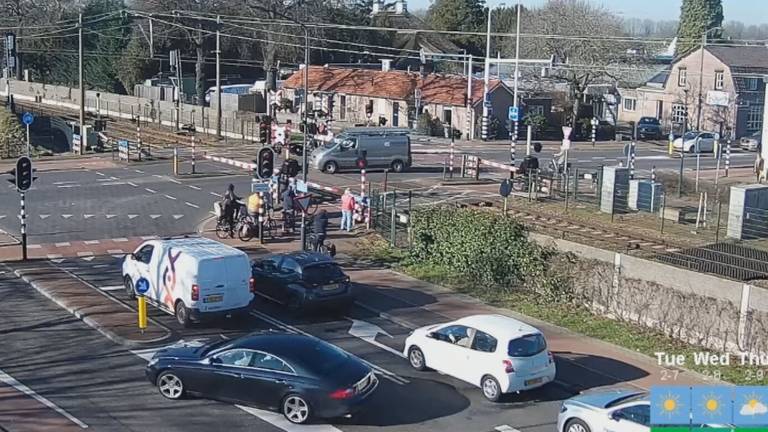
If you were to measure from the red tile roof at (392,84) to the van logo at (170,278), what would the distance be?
40871 mm

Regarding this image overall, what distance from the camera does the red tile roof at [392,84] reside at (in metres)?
62.8

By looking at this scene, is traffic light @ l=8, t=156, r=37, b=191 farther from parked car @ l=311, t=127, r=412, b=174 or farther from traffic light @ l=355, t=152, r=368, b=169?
parked car @ l=311, t=127, r=412, b=174

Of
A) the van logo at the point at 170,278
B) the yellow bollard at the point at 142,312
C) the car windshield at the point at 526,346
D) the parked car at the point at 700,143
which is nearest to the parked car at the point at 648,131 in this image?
the parked car at the point at 700,143

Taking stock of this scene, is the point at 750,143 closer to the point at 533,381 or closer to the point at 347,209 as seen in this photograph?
the point at 347,209

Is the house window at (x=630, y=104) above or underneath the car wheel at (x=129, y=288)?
above

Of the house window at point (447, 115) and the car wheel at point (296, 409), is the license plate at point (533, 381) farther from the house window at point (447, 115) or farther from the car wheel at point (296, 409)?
the house window at point (447, 115)

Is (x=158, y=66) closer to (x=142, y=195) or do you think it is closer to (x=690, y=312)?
(x=142, y=195)

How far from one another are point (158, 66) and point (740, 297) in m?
69.9

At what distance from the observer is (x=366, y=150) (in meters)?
44.1

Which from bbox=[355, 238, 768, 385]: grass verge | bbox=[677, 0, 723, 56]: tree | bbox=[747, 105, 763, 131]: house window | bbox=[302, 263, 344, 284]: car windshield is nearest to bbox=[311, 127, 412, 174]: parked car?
bbox=[355, 238, 768, 385]: grass verge

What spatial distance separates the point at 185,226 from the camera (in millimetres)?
32844

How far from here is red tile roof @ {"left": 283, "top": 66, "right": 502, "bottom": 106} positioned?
62750 millimetres

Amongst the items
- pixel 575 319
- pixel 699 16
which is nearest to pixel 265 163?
pixel 575 319

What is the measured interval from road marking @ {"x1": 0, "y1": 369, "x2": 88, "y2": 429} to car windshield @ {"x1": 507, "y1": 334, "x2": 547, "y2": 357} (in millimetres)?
6984
